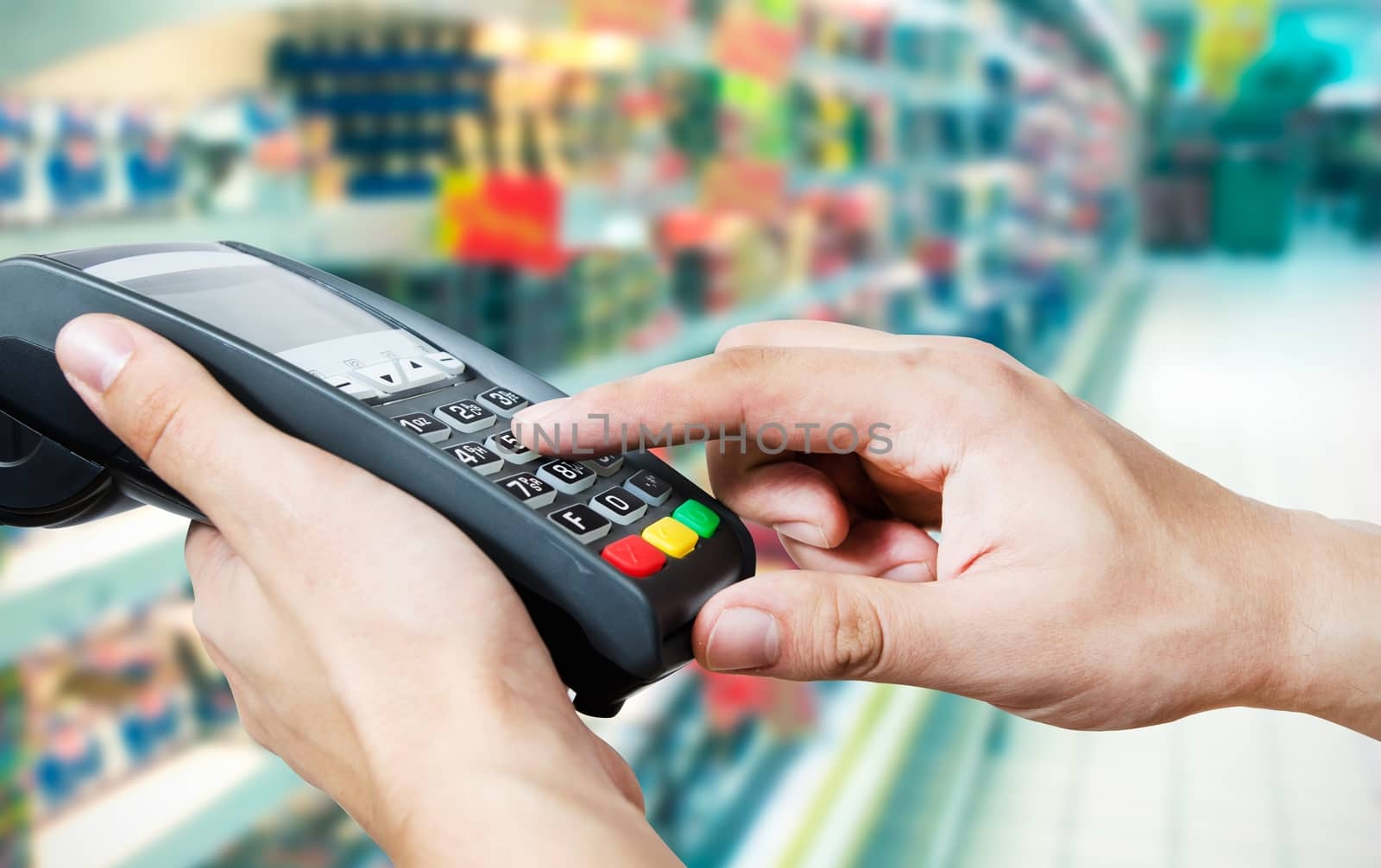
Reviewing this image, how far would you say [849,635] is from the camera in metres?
0.65

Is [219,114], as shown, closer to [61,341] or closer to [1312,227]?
[61,341]

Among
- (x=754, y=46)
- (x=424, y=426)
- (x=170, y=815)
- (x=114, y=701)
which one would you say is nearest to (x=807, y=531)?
(x=424, y=426)

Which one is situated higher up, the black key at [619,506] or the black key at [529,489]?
the black key at [529,489]

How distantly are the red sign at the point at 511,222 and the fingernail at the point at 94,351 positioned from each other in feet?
2.66

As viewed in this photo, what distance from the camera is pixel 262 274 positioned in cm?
74

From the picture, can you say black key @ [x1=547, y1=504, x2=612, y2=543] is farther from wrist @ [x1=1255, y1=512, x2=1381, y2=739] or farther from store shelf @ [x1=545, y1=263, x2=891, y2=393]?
store shelf @ [x1=545, y1=263, x2=891, y2=393]

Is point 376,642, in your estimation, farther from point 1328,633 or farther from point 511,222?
point 511,222

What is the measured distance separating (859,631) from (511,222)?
0.94 meters

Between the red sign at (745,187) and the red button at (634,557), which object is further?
the red sign at (745,187)

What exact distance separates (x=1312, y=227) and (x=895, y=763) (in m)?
11.0

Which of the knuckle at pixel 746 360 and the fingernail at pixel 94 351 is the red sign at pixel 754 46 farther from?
the fingernail at pixel 94 351

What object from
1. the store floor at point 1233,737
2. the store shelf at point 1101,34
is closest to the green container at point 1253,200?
the store shelf at point 1101,34

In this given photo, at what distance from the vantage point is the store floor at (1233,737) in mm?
2508

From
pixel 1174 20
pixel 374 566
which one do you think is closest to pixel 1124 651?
pixel 374 566
